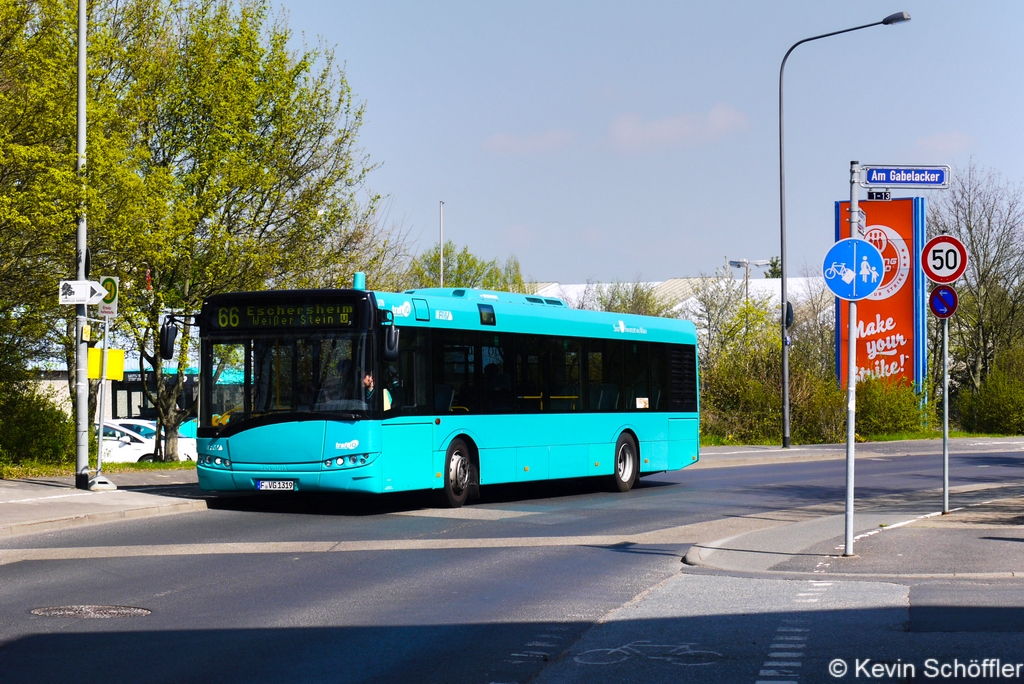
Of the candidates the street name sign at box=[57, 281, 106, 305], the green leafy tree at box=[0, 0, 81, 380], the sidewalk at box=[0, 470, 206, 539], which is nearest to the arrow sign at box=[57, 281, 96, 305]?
the street name sign at box=[57, 281, 106, 305]

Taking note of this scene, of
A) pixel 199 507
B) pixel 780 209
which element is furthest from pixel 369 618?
pixel 780 209

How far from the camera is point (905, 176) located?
12.6 m

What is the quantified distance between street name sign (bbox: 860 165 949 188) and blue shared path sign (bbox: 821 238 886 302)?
995 millimetres

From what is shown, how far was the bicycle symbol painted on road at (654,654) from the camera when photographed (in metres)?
7.29

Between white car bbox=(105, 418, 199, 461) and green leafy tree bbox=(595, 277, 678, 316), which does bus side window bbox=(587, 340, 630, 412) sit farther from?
green leafy tree bbox=(595, 277, 678, 316)

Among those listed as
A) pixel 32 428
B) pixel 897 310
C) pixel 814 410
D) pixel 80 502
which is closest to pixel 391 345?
pixel 80 502

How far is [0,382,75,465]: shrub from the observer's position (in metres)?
24.3

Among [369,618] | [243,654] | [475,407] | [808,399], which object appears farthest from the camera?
[808,399]

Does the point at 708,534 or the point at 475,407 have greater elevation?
the point at 475,407

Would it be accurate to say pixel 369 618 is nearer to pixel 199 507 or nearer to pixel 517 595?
pixel 517 595

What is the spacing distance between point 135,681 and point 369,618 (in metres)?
2.28

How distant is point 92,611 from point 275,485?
7391 mm

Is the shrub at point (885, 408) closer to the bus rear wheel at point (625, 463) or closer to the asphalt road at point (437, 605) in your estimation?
the bus rear wheel at point (625, 463)

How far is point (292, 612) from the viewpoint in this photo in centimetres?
910
